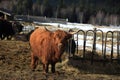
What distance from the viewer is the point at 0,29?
23.4 metres

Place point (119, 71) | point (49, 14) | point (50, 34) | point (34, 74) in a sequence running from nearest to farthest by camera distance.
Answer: point (34, 74) < point (50, 34) < point (119, 71) < point (49, 14)

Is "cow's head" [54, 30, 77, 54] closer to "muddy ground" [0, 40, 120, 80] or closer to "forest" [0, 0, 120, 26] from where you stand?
"muddy ground" [0, 40, 120, 80]

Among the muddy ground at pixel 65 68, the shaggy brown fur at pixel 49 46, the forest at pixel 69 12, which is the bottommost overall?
the muddy ground at pixel 65 68

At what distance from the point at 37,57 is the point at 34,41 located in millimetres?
619

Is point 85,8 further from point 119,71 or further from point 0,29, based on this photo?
point 119,71

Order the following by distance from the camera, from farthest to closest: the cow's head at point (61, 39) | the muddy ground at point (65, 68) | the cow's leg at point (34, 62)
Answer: the cow's leg at point (34, 62), the muddy ground at point (65, 68), the cow's head at point (61, 39)

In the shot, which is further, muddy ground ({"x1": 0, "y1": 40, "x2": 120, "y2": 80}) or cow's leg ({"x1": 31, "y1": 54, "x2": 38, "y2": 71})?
cow's leg ({"x1": 31, "y1": 54, "x2": 38, "y2": 71})

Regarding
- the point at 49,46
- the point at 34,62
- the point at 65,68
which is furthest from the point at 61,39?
the point at 65,68

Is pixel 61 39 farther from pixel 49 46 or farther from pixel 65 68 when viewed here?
pixel 65 68

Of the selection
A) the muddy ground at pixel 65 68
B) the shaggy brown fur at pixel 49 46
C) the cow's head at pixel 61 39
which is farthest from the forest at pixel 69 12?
the cow's head at pixel 61 39

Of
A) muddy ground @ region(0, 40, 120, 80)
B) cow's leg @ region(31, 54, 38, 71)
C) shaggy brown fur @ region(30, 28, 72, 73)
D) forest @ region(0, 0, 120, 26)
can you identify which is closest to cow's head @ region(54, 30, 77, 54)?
shaggy brown fur @ region(30, 28, 72, 73)

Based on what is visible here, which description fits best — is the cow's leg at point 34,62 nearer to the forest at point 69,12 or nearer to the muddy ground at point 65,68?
the muddy ground at point 65,68

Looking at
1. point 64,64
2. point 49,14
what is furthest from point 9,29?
point 49,14

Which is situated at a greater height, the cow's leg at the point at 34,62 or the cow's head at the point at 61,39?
the cow's head at the point at 61,39
